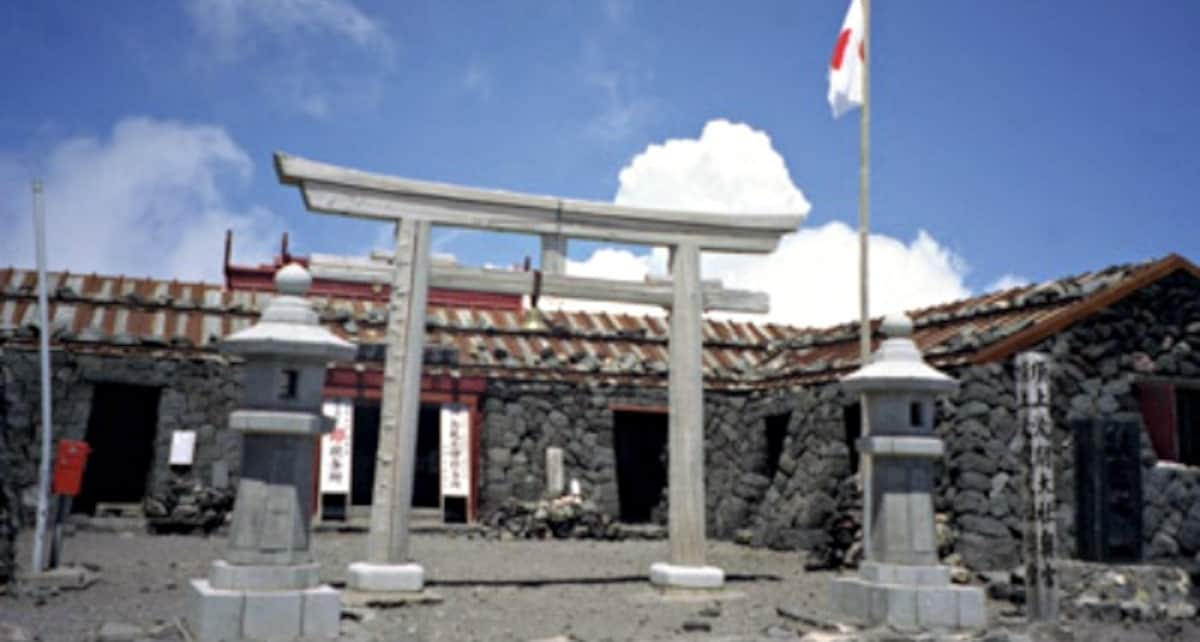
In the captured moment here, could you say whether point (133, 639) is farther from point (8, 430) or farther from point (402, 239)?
point (8, 430)

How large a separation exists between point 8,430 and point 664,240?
9.71 meters

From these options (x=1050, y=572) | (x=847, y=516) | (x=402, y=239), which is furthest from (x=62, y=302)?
(x=1050, y=572)

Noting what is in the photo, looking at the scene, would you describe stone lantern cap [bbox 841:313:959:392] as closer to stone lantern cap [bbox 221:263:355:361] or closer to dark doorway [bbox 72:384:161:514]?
stone lantern cap [bbox 221:263:355:361]

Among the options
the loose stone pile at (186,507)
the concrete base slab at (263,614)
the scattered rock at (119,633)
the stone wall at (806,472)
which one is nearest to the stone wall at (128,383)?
the loose stone pile at (186,507)

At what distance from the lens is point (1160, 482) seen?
36.9 feet

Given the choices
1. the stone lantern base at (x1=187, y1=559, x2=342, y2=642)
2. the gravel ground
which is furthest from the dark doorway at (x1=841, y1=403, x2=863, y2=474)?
the stone lantern base at (x1=187, y1=559, x2=342, y2=642)

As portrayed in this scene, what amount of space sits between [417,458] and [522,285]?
9610 mm

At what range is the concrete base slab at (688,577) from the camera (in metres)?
9.59

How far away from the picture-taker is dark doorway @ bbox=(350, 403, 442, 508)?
18109 millimetres

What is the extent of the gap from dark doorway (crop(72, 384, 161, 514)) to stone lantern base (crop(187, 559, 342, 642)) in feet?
37.0

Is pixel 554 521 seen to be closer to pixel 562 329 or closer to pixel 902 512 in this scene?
pixel 562 329

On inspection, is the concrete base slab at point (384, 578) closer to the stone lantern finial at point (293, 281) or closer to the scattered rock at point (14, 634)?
the scattered rock at point (14, 634)

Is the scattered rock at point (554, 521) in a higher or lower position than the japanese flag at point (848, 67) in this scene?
lower

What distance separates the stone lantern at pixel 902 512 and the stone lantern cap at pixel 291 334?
4058mm
